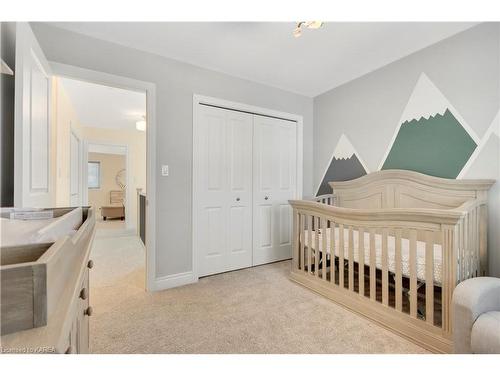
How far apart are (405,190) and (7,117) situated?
2.97 meters

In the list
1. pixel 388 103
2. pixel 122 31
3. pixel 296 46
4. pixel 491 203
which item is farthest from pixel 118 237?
pixel 491 203

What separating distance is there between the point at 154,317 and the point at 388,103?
2.94 metres

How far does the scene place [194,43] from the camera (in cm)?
212

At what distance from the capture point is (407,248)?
5.87ft

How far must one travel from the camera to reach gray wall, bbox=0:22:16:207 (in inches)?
48.0

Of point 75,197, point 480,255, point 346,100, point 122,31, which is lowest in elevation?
point 480,255

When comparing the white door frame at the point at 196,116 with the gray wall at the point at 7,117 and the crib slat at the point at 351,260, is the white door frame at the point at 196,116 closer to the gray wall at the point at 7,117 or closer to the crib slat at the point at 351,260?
the gray wall at the point at 7,117

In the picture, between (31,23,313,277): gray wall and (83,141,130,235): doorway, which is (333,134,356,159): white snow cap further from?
(83,141,130,235): doorway

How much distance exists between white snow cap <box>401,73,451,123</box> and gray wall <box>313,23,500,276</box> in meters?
0.04

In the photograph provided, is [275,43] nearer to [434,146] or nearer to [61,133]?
[434,146]

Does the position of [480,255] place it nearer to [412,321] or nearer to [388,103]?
[412,321]

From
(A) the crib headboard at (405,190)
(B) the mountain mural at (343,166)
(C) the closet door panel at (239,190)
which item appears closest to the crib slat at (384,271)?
(A) the crib headboard at (405,190)

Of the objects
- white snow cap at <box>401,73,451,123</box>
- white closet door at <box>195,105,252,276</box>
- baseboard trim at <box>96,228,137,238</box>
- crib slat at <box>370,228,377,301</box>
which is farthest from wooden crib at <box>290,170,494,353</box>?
baseboard trim at <box>96,228,137,238</box>

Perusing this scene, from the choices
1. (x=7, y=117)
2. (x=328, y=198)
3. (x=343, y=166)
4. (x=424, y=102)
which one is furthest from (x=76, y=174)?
(x=424, y=102)
